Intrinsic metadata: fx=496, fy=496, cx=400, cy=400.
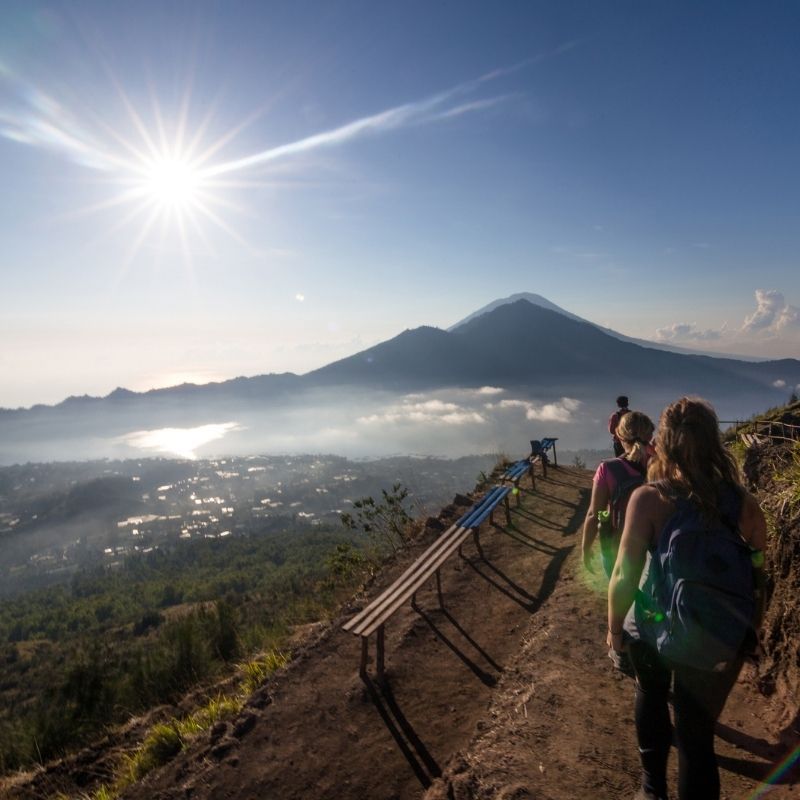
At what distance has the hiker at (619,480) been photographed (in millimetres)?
3287

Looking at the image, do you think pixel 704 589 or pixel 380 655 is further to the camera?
pixel 380 655

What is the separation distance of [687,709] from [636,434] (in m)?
1.89

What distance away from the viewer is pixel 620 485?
130 inches

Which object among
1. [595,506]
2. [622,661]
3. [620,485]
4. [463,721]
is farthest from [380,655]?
[622,661]

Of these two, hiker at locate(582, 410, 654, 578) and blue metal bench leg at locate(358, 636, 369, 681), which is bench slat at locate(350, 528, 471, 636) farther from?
hiker at locate(582, 410, 654, 578)

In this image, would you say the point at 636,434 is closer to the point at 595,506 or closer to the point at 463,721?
the point at 595,506

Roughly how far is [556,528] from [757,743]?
5150 millimetres

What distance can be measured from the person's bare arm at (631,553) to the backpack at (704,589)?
94 mm

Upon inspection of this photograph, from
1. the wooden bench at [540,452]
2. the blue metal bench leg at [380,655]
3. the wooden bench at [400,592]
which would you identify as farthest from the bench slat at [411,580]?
the wooden bench at [540,452]

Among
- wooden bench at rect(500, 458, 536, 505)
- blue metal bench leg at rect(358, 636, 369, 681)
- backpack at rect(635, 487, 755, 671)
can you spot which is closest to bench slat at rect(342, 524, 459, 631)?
blue metal bench leg at rect(358, 636, 369, 681)

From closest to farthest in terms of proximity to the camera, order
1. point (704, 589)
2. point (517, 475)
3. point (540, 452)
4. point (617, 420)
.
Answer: point (704, 589), point (617, 420), point (517, 475), point (540, 452)

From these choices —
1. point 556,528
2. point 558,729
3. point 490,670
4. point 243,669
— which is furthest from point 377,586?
point 558,729

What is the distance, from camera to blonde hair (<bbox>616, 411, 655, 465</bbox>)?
3.32 meters

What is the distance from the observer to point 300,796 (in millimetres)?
3400
